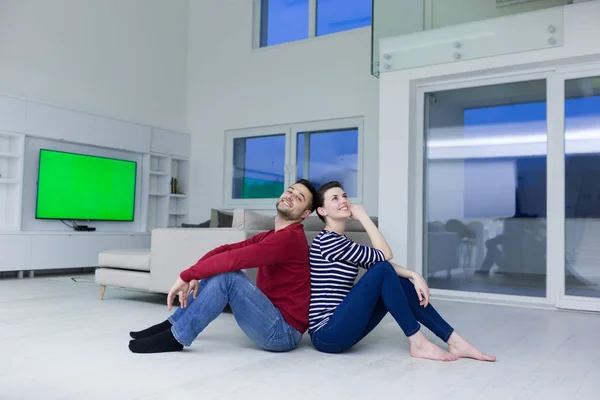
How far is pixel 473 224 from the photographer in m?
4.60

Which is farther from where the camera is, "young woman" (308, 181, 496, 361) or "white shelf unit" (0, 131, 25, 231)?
"white shelf unit" (0, 131, 25, 231)

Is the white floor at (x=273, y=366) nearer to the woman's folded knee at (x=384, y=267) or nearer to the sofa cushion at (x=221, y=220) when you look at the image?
the woman's folded knee at (x=384, y=267)

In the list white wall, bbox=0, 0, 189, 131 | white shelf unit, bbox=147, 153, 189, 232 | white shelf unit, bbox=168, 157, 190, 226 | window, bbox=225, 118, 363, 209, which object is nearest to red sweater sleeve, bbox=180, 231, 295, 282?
window, bbox=225, 118, 363, 209

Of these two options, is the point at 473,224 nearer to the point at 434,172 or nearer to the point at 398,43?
the point at 434,172

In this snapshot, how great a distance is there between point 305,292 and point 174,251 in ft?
5.75

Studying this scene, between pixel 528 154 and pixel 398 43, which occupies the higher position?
pixel 398 43

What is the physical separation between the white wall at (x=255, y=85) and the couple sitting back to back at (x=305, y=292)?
4249mm

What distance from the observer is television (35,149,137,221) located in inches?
251

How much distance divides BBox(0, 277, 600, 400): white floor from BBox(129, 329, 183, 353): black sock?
4cm

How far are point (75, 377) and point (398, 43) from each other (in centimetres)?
395

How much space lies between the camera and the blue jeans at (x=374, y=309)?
2.24 meters

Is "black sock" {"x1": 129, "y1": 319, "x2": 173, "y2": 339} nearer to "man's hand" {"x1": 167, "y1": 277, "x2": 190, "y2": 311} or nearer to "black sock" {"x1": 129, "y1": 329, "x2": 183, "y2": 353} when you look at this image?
"black sock" {"x1": 129, "y1": 329, "x2": 183, "y2": 353}

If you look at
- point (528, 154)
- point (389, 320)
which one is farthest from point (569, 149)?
point (389, 320)

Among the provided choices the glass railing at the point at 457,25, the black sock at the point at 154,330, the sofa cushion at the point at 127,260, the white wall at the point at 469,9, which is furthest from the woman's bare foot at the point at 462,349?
the white wall at the point at 469,9
